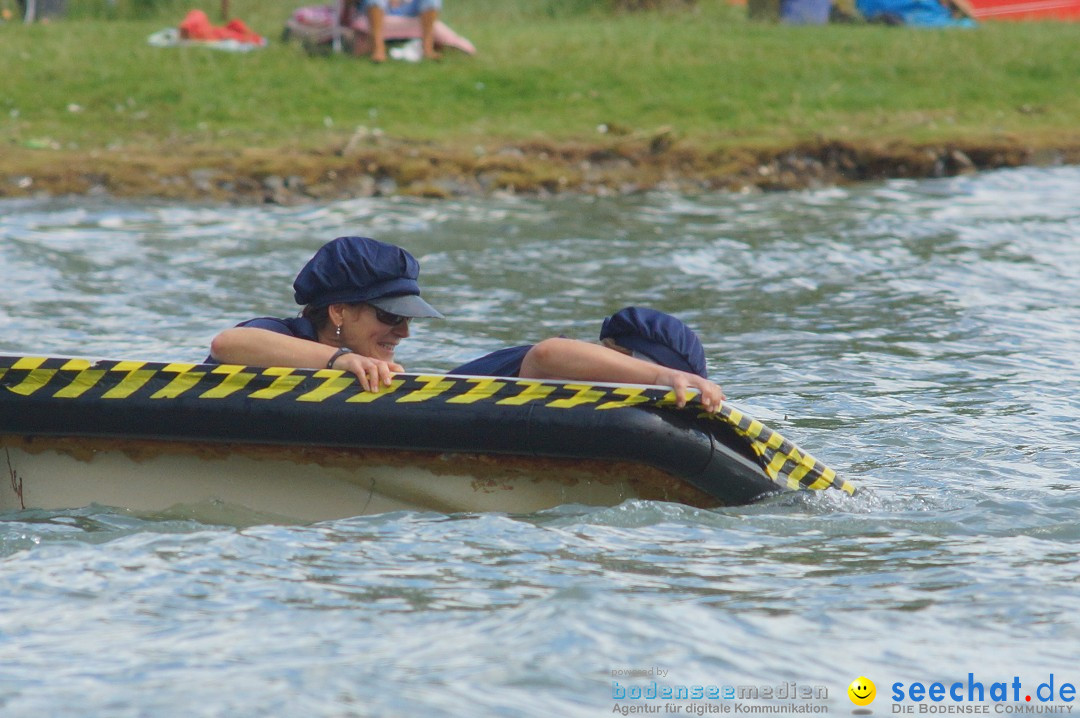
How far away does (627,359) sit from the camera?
5.48 metres

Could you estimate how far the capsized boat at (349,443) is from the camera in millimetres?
5320

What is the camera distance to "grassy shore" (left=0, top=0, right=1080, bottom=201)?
Result: 14.8 metres

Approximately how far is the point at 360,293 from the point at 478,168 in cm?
939

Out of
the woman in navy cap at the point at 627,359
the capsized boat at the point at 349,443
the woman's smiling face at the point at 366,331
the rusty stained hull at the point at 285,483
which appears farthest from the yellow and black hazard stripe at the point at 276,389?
the woman's smiling face at the point at 366,331

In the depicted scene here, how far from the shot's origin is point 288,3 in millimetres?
23297

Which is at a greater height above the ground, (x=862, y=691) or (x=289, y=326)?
(x=289, y=326)

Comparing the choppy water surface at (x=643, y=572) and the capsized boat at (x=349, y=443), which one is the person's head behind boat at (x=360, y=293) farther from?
the choppy water surface at (x=643, y=572)

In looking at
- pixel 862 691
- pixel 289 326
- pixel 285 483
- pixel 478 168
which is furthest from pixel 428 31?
pixel 862 691

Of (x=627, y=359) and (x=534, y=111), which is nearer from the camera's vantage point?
(x=627, y=359)

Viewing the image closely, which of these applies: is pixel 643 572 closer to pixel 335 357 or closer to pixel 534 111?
pixel 335 357

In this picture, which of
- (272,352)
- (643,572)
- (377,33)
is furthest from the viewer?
(377,33)

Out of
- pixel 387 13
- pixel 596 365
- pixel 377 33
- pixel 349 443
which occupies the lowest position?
pixel 349 443

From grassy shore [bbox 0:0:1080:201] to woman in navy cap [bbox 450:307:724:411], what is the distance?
889 cm

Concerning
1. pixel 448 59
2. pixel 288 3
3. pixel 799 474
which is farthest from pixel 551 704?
pixel 288 3
